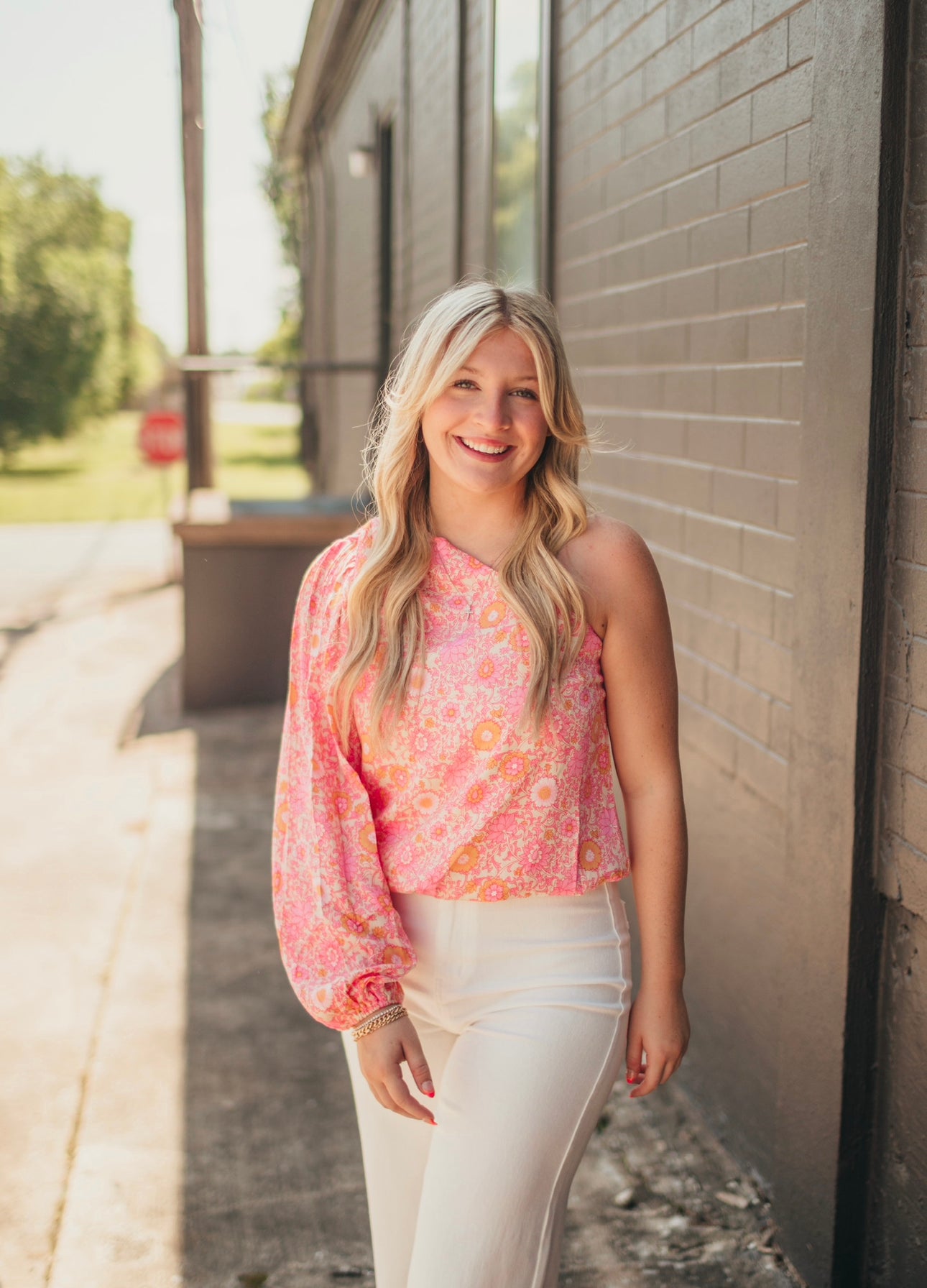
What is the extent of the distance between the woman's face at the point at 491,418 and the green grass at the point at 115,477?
14.1 m

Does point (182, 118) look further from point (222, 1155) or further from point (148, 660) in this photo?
point (222, 1155)

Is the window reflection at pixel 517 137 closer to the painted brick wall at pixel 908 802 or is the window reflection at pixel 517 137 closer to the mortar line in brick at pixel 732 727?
the mortar line in brick at pixel 732 727

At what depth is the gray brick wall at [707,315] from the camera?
9.43ft

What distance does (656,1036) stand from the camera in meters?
2.05

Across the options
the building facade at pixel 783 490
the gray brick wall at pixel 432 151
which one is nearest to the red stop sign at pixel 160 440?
the gray brick wall at pixel 432 151

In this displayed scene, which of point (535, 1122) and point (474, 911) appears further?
point (474, 911)

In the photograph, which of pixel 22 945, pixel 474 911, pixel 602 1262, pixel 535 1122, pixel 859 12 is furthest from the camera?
pixel 22 945

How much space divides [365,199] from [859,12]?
31.9 ft

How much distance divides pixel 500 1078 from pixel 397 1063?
17 centimetres

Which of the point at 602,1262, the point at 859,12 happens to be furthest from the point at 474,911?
the point at 859,12

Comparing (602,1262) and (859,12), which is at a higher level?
(859,12)

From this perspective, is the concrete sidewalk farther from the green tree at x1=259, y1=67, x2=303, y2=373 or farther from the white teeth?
the green tree at x1=259, y1=67, x2=303, y2=373

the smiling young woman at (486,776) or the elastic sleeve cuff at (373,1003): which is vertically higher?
the smiling young woman at (486,776)

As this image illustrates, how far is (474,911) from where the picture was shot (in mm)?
2010
